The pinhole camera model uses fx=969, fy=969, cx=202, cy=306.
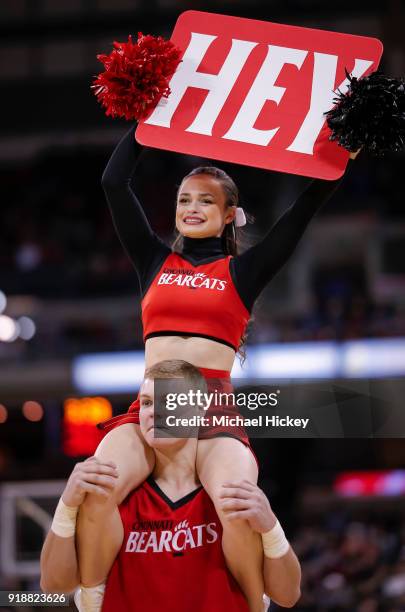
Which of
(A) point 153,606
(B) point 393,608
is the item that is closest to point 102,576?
(A) point 153,606

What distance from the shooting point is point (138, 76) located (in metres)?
3.09

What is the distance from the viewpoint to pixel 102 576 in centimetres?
295

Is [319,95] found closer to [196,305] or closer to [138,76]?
[138,76]

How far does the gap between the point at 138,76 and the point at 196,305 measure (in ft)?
2.47

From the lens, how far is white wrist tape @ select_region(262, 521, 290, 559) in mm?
2830

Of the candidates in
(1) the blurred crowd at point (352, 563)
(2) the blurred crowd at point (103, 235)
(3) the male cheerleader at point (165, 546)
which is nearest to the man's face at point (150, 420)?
(3) the male cheerleader at point (165, 546)

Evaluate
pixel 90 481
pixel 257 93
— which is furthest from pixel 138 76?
pixel 90 481

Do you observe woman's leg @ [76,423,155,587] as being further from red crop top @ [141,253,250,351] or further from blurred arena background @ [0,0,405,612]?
blurred arena background @ [0,0,405,612]

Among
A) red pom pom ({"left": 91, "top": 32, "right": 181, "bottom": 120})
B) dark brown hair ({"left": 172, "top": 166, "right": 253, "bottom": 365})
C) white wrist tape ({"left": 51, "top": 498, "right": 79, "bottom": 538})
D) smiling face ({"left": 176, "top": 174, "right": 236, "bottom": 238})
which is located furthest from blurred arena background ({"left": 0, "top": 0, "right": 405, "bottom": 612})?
red pom pom ({"left": 91, "top": 32, "right": 181, "bottom": 120})

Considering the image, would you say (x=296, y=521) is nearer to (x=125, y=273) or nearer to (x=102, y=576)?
(x=125, y=273)

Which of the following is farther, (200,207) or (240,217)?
(240,217)

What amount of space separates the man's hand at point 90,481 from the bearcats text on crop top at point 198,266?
0.51 m

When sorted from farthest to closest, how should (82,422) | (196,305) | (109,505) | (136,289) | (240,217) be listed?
(136,289) < (82,422) < (240,217) < (196,305) < (109,505)

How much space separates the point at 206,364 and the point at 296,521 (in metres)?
6.60
